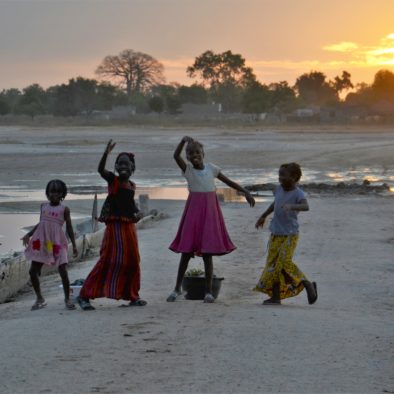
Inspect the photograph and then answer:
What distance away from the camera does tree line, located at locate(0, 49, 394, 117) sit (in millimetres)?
104062

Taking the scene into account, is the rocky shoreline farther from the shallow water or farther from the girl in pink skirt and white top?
the girl in pink skirt and white top

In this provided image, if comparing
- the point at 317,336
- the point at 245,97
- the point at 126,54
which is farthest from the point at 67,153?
the point at 126,54

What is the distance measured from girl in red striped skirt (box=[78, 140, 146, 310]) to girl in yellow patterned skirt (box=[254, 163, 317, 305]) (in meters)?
1.23

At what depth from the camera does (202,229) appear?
28.7ft

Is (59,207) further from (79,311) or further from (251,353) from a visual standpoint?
(251,353)

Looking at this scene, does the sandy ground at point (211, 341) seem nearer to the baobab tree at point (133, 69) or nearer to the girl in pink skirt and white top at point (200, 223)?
the girl in pink skirt and white top at point (200, 223)

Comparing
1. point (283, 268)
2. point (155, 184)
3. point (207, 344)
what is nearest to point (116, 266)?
point (283, 268)

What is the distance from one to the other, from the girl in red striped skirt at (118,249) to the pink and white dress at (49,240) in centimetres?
55

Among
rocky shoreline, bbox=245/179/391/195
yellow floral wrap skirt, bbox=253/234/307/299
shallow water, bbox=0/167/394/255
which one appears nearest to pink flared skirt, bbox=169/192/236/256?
yellow floral wrap skirt, bbox=253/234/307/299

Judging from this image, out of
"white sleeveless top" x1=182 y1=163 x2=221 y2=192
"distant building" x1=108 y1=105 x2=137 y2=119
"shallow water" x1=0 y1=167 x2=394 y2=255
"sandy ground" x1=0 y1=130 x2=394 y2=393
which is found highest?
"white sleeveless top" x1=182 y1=163 x2=221 y2=192

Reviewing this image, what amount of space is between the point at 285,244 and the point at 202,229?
77cm

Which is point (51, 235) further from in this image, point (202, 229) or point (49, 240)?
point (202, 229)

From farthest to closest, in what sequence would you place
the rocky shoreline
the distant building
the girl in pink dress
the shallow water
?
the distant building < the rocky shoreline < the shallow water < the girl in pink dress

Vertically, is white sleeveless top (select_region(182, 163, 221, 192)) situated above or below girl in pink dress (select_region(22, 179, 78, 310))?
above
